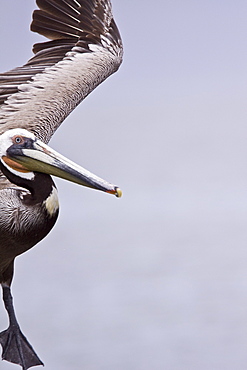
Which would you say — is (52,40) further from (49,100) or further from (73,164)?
(73,164)

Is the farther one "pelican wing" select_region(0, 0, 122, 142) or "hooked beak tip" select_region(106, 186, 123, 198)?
"pelican wing" select_region(0, 0, 122, 142)

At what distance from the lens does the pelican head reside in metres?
4.72

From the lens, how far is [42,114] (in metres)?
5.57

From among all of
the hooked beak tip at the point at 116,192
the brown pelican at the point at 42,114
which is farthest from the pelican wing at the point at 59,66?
the hooked beak tip at the point at 116,192

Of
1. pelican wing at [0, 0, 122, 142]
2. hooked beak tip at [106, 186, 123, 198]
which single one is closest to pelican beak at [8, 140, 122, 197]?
hooked beak tip at [106, 186, 123, 198]

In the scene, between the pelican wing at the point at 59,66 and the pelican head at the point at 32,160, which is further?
the pelican wing at the point at 59,66

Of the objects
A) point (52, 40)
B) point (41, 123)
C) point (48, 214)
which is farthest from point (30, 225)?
point (52, 40)

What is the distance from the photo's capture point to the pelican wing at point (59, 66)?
18.2ft

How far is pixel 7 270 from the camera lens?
537 centimetres

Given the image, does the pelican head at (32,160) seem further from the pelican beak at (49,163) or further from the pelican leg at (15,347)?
the pelican leg at (15,347)

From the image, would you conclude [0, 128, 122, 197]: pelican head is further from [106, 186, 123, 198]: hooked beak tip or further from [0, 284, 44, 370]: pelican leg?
[0, 284, 44, 370]: pelican leg

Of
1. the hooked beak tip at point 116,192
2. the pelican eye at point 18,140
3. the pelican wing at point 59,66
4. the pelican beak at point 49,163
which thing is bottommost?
the hooked beak tip at point 116,192

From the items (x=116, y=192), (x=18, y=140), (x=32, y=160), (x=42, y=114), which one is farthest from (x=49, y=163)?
(x=42, y=114)

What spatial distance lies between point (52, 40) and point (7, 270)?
205 centimetres
